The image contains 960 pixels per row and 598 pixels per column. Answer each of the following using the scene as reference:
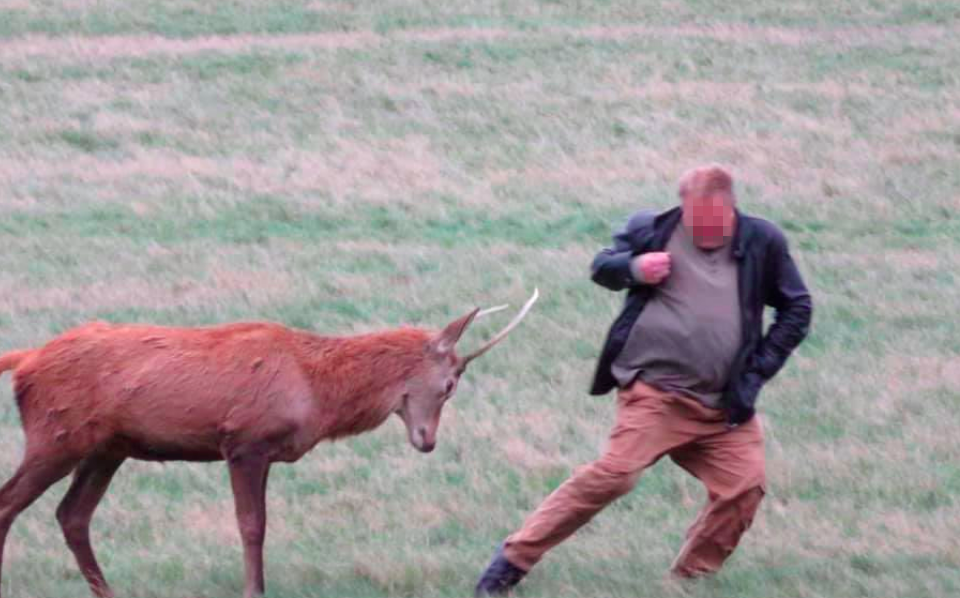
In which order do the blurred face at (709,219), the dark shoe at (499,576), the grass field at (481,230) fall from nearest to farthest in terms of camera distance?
the blurred face at (709,219) < the dark shoe at (499,576) < the grass field at (481,230)

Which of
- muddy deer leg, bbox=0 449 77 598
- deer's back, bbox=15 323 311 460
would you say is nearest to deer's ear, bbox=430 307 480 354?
deer's back, bbox=15 323 311 460

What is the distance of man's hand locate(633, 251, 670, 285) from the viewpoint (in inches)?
261

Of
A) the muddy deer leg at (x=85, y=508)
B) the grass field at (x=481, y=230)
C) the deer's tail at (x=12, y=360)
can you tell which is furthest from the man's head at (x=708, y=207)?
the deer's tail at (x=12, y=360)

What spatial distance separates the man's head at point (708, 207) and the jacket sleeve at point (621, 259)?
0.62ft

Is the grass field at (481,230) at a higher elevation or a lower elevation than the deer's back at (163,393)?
lower

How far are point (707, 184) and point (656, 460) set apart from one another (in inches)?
41.5

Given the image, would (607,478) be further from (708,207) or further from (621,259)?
(708,207)

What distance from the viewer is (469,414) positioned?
34.0 ft

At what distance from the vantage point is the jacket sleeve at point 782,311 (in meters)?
6.82

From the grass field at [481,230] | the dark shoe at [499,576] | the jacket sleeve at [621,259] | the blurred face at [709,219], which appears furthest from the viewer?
the grass field at [481,230]

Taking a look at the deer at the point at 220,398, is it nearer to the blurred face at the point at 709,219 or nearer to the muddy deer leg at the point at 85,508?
the muddy deer leg at the point at 85,508

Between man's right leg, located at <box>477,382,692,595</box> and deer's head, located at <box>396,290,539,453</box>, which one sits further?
deer's head, located at <box>396,290,539,453</box>

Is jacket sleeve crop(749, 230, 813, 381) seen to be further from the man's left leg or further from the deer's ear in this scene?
the deer's ear

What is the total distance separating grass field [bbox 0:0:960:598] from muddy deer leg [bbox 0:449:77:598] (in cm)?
39
